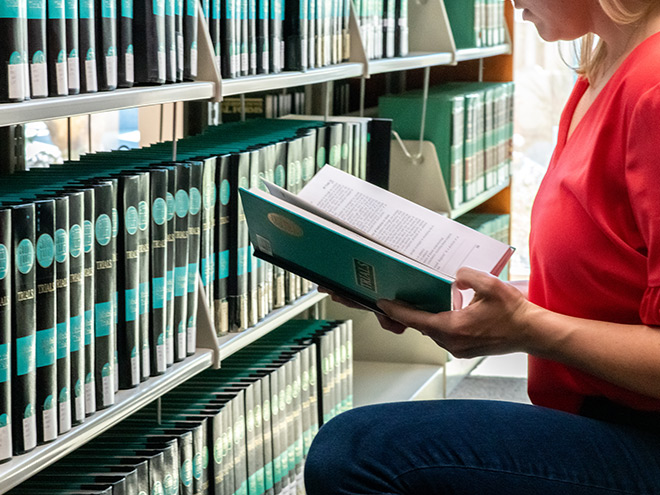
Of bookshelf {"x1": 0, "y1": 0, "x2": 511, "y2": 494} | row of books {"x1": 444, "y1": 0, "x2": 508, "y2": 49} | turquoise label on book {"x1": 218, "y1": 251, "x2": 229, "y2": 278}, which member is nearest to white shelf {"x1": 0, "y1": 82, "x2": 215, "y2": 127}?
bookshelf {"x1": 0, "y1": 0, "x2": 511, "y2": 494}

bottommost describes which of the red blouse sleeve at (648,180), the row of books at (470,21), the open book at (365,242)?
the open book at (365,242)

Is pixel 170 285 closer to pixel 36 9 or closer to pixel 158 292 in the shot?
pixel 158 292

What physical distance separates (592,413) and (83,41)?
86 centimetres

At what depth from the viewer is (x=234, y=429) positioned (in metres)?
1.89

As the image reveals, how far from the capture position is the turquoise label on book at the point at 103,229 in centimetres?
137

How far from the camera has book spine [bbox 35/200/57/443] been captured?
1.24 meters

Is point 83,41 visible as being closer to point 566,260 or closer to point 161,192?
point 161,192

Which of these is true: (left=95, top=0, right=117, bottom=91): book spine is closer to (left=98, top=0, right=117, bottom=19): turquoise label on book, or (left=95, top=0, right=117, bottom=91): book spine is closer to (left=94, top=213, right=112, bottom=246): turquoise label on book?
(left=98, top=0, right=117, bottom=19): turquoise label on book

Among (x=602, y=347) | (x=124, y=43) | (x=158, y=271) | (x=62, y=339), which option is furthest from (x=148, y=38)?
(x=602, y=347)

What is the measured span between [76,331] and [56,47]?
0.39m

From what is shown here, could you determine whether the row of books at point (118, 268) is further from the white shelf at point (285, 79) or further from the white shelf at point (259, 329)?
the white shelf at point (285, 79)

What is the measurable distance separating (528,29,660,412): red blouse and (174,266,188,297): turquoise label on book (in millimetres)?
614

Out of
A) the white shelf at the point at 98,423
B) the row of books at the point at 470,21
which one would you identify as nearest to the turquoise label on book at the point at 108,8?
the white shelf at the point at 98,423

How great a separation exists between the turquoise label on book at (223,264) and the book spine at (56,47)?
2.04ft
